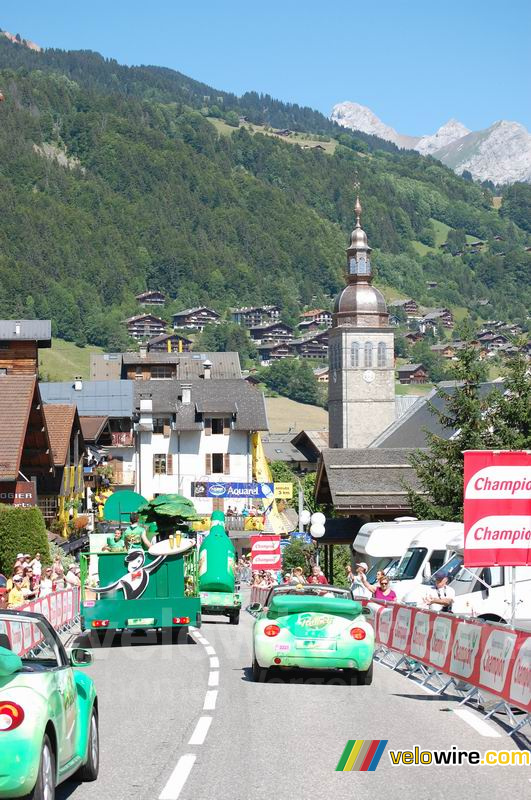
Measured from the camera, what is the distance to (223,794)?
31.3 ft

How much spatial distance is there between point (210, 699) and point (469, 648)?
9.63 feet

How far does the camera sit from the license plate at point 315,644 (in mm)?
16672

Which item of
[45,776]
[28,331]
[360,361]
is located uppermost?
[360,361]

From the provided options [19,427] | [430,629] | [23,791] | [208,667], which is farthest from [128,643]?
[19,427]

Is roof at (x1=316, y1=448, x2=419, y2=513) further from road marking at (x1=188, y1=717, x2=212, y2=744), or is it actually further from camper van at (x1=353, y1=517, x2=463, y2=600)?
road marking at (x1=188, y1=717, x2=212, y2=744)

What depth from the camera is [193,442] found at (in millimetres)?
93188

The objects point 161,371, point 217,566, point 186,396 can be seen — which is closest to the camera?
point 217,566

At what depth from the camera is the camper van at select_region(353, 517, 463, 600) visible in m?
29.2

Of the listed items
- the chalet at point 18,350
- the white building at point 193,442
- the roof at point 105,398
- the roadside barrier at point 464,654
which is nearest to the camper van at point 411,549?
the roadside barrier at point 464,654

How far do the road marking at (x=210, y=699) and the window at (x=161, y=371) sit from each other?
10682cm

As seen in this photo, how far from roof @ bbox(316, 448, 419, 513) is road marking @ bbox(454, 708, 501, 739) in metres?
29.2

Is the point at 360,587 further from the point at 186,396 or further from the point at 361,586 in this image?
the point at 186,396

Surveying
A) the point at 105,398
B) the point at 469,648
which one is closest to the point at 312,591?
the point at 469,648

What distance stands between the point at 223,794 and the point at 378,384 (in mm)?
121999
